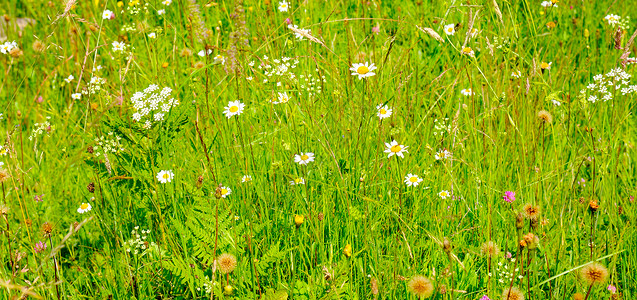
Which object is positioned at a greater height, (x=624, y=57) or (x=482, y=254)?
(x=624, y=57)

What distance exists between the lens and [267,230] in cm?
177

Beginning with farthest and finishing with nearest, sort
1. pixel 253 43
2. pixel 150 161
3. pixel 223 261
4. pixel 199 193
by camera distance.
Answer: pixel 253 43
pixel 150 161
pixel 199 193
pixel 223 261

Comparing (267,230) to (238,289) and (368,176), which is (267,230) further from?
(368,176)

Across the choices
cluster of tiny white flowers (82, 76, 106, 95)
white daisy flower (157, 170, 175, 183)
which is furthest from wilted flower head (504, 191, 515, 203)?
cluster of tiny white flowers (82, 76, 106, 95)

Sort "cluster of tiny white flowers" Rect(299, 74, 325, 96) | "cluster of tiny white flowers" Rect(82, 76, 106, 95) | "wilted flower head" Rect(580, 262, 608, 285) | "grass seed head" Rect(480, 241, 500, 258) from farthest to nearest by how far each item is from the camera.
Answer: "cluster of tiny white flowers" Rect(299, 74, 325, 96) < "cluster of tiny white flowers" Rect(82, 76, 106, 95) < "grass seed head" Rect(480, 241, 500, 258) < "wilted flower head" Rect(580, 262, 608, 285)

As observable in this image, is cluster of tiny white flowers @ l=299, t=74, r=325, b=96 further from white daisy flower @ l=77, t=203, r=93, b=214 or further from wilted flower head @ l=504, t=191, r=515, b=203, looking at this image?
white daisy flower @ l=77, t=203, r=93, b=214

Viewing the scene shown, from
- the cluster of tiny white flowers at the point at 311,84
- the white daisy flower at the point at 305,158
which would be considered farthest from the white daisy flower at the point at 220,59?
the white daisy flower at the point at 305,158

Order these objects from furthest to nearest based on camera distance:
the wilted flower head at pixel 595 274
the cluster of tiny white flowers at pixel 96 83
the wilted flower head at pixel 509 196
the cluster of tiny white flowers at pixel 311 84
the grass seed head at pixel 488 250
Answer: the cluster of tiny white flowers at pixel 311 84, the cluster of tiny white flowers at pixel 96 83, the wilted flower head at pixel 509 196, the grass seed head at pixel 488 250, the wilted flower head at pixel 595 274

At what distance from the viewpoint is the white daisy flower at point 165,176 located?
5.93 feet

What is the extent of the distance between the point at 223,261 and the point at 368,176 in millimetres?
672

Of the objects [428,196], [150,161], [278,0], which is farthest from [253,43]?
[428,196]

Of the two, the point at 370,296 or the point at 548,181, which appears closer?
the point at 370,296

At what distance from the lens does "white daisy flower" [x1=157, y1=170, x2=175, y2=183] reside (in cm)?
181

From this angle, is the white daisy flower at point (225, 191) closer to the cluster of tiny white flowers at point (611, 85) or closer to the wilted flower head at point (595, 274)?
the wilted flower head at point (595, 274)
